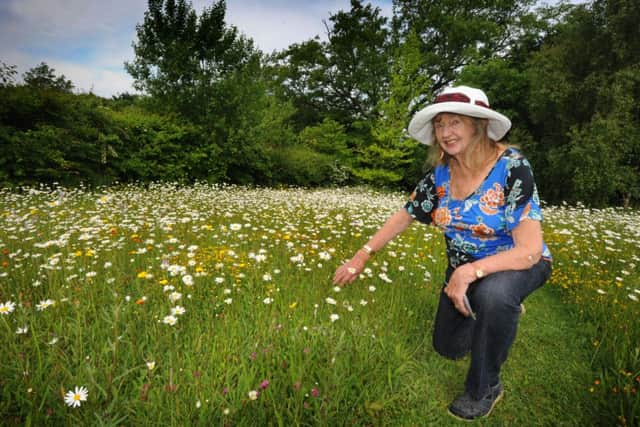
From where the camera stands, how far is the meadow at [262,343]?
1.59 meters

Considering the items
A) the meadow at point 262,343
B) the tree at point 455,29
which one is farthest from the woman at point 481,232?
the tree at point 455,29

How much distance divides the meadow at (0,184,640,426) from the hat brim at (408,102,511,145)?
1.51 meters

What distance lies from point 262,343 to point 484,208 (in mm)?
1779

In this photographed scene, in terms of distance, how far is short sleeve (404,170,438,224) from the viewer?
2.43 metres

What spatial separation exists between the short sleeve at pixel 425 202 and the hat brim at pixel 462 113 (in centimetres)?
39

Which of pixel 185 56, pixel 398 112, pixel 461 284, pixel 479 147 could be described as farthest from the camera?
pixel 398 112

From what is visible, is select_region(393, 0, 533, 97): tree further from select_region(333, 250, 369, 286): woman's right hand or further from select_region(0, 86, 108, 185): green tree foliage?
select_region(333, 250, 369, 286): woman's right hand

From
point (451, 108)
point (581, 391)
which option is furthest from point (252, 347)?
point (581, 391)

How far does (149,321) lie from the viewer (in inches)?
86.5

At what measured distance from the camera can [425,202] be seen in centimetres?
244

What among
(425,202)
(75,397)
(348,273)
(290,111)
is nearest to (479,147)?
(425,202)

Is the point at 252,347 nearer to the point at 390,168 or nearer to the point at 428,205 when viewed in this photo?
the point at 428,205

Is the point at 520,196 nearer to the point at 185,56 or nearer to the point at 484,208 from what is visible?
the point at 484,208

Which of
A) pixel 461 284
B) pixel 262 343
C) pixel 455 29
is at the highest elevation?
pixel 455 29
